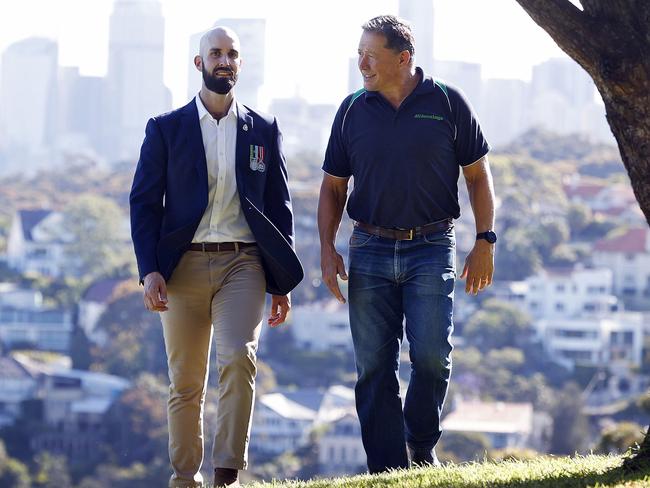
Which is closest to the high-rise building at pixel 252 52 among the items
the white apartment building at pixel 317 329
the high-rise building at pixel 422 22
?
the high-rise building at pixel 422 22

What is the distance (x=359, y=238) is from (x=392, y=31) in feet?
2.24

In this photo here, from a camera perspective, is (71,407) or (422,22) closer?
(71,407)

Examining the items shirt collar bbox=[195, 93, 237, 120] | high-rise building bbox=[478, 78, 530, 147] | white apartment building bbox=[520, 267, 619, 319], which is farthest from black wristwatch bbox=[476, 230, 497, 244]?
high-rise building bbox=[478, 78, 530, 147]

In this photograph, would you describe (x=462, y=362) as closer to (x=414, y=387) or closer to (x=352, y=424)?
(x=352, y=424)

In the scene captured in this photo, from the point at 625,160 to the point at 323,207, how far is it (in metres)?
1.02

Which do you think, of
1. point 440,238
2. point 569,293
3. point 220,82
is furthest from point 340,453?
point 220,82

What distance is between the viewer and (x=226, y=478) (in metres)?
4.30

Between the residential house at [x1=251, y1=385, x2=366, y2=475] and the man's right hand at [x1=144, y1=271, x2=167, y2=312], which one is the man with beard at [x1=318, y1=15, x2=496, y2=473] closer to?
the man's right hand at [x1=144, y1=271, x2=167, y2=312]

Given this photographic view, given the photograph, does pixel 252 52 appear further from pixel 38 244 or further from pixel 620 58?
pixel 620 58

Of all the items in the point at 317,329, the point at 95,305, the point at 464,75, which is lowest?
the point at 317,329

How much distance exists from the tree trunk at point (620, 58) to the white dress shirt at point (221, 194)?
1042mm

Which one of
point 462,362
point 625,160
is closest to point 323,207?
point 625,160

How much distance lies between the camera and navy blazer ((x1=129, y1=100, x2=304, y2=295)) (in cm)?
430

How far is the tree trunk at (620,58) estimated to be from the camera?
4.10 meters
